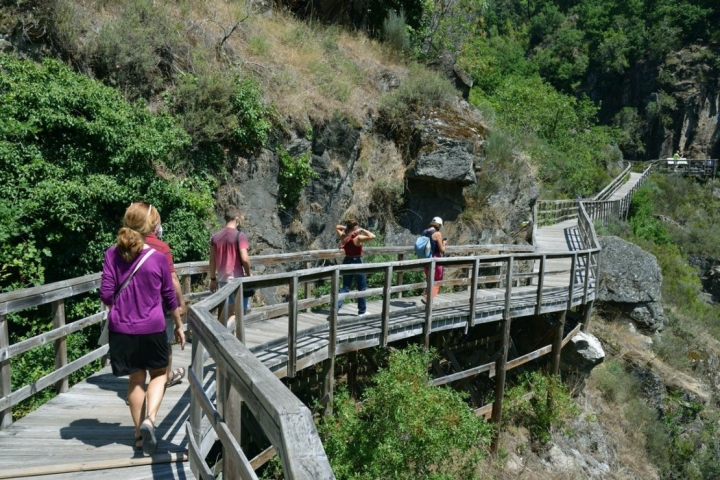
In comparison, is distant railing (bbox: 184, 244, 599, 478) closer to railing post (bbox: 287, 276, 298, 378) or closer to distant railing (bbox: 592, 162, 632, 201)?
railing post (bbox: 287, 276, 298, 378)

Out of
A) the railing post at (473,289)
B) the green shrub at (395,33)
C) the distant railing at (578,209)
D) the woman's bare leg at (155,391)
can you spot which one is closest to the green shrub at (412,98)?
the green shrub at (395,33)

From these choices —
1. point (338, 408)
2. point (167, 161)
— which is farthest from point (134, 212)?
point (167, 161)

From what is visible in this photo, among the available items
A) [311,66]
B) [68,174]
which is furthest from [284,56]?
[68,174]

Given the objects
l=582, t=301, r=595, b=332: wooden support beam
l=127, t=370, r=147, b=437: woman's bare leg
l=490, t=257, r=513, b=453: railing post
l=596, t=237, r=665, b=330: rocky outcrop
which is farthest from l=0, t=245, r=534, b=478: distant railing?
l=596, t=237, r=665, b=330: rocky outcrop

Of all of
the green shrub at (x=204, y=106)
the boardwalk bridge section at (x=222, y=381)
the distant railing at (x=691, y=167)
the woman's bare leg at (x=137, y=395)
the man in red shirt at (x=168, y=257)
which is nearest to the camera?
the boardwalk bridge section at (x=222, y=381)

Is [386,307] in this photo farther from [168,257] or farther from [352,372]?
[168,257]

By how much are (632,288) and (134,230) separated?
16.9 metres

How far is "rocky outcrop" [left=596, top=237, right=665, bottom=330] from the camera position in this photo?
17.8 m

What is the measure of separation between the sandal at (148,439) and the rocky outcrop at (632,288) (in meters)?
16.0

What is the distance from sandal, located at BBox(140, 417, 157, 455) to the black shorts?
390 millimetres

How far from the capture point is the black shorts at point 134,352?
4.07 metres

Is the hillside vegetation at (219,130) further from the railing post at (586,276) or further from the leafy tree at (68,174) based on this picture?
the railing post at (586,276)

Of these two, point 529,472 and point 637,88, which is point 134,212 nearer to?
point 529,472

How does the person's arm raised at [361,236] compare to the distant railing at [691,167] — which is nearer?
the person's arm raised at [361,236]
